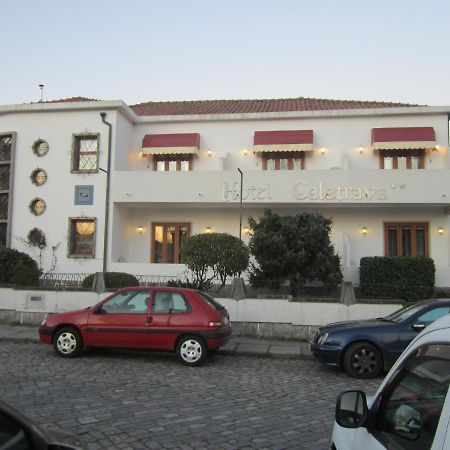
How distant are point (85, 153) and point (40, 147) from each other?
220 cm

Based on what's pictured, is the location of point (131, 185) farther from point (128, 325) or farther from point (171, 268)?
point (128, 325)

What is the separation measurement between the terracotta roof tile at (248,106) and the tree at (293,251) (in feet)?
33.7

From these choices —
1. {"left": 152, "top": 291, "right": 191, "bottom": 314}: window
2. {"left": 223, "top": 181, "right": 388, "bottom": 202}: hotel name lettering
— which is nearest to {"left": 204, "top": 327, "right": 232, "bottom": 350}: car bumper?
{"left": 152, "top": 291, "right": 191, "bottom": 314}: window

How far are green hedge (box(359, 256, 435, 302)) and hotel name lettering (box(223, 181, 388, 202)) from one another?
8.53ft

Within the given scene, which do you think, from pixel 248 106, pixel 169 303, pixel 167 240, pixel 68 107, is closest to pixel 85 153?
pixel 68 107

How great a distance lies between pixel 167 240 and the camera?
23.3m

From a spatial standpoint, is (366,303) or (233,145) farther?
(233,145)

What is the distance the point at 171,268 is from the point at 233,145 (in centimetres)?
667

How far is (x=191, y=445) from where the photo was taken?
537 centimetres

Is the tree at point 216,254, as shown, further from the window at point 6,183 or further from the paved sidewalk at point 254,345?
the window at point 6,183

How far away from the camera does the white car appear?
6.93 feet

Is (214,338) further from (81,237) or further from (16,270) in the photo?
(81,237)

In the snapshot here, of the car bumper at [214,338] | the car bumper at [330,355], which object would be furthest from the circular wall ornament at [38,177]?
the car bumper at [330,355]

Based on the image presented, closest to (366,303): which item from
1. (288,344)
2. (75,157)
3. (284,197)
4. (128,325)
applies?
(288,344)
